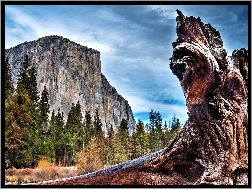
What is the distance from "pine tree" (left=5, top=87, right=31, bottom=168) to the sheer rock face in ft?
75.2

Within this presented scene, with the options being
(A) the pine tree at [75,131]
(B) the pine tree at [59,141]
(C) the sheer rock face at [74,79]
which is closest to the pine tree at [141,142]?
(C) the sheer rock face at [74,79]

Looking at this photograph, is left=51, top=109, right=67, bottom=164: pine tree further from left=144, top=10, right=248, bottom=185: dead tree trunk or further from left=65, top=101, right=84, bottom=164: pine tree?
left=144, top=10, right=248, bottom=185: dead tree trunk

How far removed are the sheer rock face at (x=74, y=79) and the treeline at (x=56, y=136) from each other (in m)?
5.11

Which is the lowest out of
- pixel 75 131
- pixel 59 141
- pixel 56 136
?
pixel 59 141

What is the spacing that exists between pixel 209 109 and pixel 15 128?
15.4 ft

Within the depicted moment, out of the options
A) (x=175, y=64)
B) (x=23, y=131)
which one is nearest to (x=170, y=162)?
(x=175, y=64)

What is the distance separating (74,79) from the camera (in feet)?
153

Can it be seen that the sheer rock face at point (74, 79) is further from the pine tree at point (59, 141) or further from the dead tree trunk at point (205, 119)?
the dead tree trunk at point (205, 119)

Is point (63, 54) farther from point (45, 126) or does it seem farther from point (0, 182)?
point (0, 182)

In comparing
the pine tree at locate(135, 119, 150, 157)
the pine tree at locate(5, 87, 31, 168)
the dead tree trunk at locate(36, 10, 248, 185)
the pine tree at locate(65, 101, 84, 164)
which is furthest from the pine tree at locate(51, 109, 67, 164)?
the dead tree trunk at locate(36, 10, 248, 185)

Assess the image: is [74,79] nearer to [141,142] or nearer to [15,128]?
[141,142]

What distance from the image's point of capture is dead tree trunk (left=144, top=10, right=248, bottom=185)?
7.53 m

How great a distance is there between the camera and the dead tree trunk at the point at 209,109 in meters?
7.53

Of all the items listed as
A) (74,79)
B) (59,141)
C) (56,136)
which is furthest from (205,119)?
(74,79)
